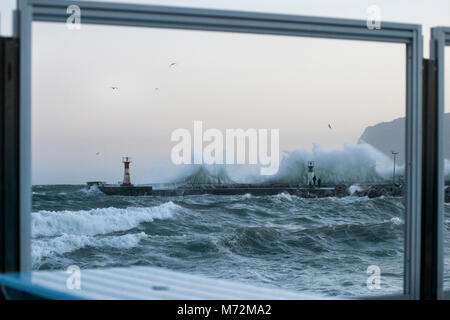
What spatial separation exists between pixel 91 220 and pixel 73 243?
1.96 meters

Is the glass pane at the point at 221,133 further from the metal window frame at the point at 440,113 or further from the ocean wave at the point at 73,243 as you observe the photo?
the metal window frame at the point at 440,113

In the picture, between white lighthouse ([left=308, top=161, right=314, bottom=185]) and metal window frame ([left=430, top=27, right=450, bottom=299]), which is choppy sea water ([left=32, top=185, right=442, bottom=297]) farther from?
metal window frame ([left=430, top=27, right=450, bottom=299])

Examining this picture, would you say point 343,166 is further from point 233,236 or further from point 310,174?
point 233,236

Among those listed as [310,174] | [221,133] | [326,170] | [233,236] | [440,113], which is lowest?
[233,236]

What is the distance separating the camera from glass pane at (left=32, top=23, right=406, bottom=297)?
14.7m

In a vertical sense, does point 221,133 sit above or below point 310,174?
above

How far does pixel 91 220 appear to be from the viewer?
1362 centimetres

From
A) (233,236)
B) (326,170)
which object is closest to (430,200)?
(233,236)

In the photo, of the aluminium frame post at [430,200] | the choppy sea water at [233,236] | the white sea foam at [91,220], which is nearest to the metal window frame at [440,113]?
the aluminium frame post at [430,200]

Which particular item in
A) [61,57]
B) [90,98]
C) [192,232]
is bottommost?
[192,232]
